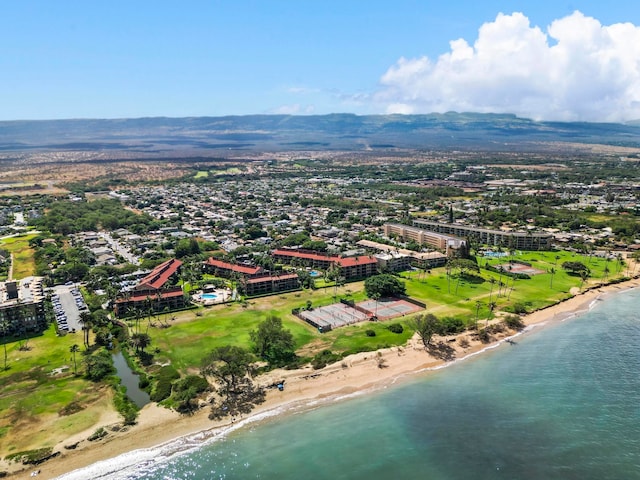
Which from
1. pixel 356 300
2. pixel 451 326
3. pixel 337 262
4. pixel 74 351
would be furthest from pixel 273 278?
pixel 74 351

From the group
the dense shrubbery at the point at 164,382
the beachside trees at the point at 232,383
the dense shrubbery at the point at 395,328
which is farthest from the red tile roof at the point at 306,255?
the dense shrubbery at the point at 164,382

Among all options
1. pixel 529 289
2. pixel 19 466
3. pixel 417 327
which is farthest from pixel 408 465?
pixel 529 289

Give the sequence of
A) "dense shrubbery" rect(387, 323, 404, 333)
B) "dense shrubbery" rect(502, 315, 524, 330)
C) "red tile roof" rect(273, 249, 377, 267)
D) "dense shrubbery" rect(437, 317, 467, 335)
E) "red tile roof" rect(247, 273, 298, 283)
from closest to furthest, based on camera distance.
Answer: "dense shrubbery" rect(437, 317, 467, 335), "dense shrubbery" rect(387, 323, 404, 333), "dense shrubbery" rect(502, 315, 524, 330), "red tile roof" rect(247, 273, 298, 283), "red tile roof" rect(273, 249, 377, 267)

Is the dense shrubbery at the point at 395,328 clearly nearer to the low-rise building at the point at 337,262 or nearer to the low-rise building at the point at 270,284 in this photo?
the low-rise building at the point at 270,284

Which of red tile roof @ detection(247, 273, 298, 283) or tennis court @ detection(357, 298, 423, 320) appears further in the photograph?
red tile roof @ detection(247, 273, 298, 283)

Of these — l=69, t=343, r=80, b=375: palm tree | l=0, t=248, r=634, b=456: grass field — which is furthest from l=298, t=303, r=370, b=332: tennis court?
l=69, t=343, r=80, b=375: palm tree

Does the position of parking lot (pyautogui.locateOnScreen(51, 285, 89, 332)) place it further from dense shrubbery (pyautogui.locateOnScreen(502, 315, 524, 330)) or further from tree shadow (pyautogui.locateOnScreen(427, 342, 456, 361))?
dense shrubbery (pyautogui.locateOnScreen(502, 315, 524, 330))

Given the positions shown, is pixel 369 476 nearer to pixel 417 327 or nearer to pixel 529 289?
pixel 417 327
